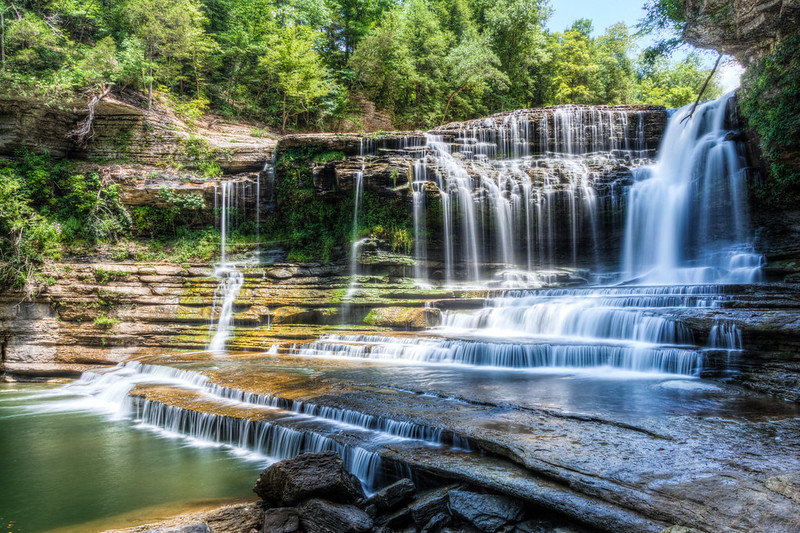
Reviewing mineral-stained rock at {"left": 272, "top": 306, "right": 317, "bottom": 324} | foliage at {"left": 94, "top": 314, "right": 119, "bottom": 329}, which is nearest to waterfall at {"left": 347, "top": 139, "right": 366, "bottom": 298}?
mineral-stained rock at {"left": 272, "top": 306, "right": 317, "bottom": 324}

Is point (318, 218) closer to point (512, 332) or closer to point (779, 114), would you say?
point (512, 332)

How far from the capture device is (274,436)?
568cm

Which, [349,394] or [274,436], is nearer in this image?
[274,436]

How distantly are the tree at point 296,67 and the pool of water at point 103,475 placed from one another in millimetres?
18660

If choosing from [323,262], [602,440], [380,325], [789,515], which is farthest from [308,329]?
[789,515]

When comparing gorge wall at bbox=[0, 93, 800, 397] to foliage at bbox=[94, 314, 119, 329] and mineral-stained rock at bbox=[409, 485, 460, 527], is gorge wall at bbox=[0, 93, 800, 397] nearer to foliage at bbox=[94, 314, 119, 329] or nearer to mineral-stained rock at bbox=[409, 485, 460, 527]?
foliage at bbox=[94, 314, 119, 329]

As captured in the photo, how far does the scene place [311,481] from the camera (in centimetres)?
408

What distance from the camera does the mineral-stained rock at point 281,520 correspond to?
387cm

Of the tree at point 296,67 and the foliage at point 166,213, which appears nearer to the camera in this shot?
the foliage at point 166,213

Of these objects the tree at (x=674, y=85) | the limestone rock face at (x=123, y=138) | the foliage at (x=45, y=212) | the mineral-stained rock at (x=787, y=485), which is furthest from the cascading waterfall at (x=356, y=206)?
the tree at (x=674, y=85)

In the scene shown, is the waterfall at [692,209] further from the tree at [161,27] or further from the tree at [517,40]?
the tree at [161,27]

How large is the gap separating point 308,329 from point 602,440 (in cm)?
1023

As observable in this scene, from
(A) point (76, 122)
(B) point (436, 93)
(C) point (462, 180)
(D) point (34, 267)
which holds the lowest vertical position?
(D) point (34, 267)

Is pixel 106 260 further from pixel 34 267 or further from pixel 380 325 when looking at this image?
pixel 380 325
